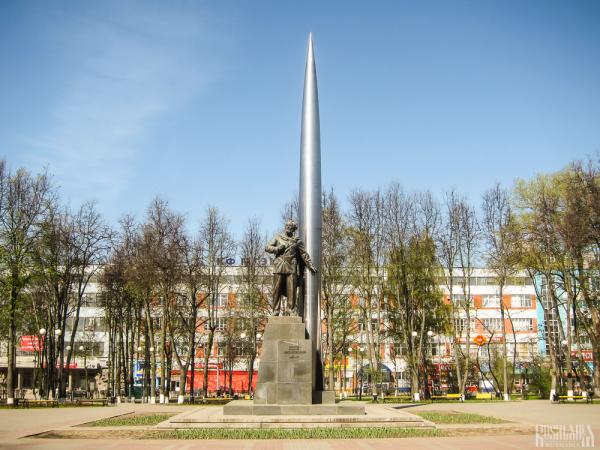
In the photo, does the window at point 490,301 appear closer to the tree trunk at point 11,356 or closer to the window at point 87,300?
the window at point 87,300

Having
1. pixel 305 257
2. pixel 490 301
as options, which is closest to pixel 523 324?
pixel 490 301

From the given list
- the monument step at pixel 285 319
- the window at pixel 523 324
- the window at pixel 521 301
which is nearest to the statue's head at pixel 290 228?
the monument step at pixel 285 319

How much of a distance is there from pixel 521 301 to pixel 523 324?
7.37 feet

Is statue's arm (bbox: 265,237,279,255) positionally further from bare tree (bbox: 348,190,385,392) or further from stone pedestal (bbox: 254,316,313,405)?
bare tree (bbox: 348,190,385,392)

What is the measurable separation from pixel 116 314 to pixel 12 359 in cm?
1277

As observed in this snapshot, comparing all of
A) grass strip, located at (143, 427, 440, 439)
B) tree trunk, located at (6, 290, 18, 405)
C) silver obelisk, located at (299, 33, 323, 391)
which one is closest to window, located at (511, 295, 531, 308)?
silver obelisk, located at (299, 33, 323, 391)

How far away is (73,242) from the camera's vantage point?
33688 millimetres

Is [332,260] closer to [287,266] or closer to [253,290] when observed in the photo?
[253,290]

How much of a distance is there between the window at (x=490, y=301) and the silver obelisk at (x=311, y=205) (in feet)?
134

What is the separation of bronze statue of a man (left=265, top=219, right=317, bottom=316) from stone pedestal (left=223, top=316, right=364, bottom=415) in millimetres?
975

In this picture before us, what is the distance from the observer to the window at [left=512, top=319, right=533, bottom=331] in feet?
194

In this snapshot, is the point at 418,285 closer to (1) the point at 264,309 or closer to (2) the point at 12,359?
(1) the point at 264,309

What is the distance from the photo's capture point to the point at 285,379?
56.0 ft

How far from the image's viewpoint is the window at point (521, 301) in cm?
6009
